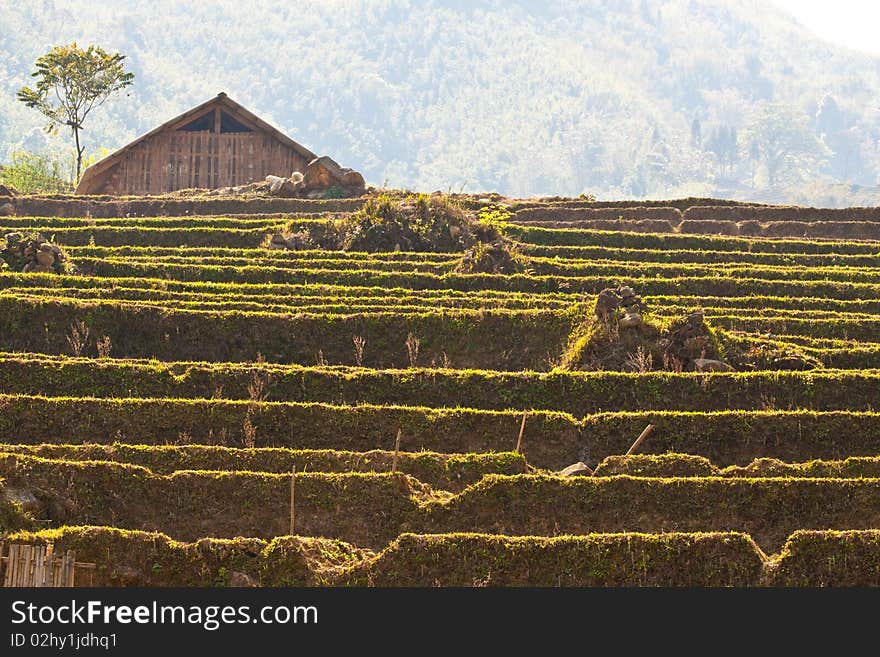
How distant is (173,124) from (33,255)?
16.5 metres

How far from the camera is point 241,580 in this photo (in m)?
19.4

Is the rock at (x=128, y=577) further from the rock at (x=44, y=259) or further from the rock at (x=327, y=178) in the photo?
the rock at (x=327, y=178)

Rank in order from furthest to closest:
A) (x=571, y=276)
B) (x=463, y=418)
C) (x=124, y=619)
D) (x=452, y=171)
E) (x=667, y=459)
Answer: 1. (x=452, y=171)
2. (x=571, y=276)
3. (x=463, y=418)
4. (x=667, y=459)
5. (x=124, y=619)

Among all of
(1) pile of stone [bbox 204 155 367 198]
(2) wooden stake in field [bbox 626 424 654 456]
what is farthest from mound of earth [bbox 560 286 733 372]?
(1) pile of stone [bbox 204 155 367 198]

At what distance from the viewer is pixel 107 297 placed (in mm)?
31797

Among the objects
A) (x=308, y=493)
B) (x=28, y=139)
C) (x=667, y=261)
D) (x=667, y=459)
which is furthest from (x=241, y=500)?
(x=28, y=139)

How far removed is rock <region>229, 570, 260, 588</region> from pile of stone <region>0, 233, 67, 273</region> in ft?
53.5

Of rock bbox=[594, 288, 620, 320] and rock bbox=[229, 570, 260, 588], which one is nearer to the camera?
rock bbox=[229, 570, 260, 588]

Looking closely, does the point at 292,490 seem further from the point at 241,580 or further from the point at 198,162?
the point at 198,162

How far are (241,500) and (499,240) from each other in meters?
16.1

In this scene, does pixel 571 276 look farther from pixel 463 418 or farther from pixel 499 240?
pixel 463 418

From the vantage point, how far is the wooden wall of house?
164 ft

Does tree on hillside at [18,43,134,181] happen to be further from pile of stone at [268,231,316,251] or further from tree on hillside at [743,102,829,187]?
tree on hillside at [743,102,829,187]

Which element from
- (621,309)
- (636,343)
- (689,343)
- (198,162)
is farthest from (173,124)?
Answer: (689,343)
